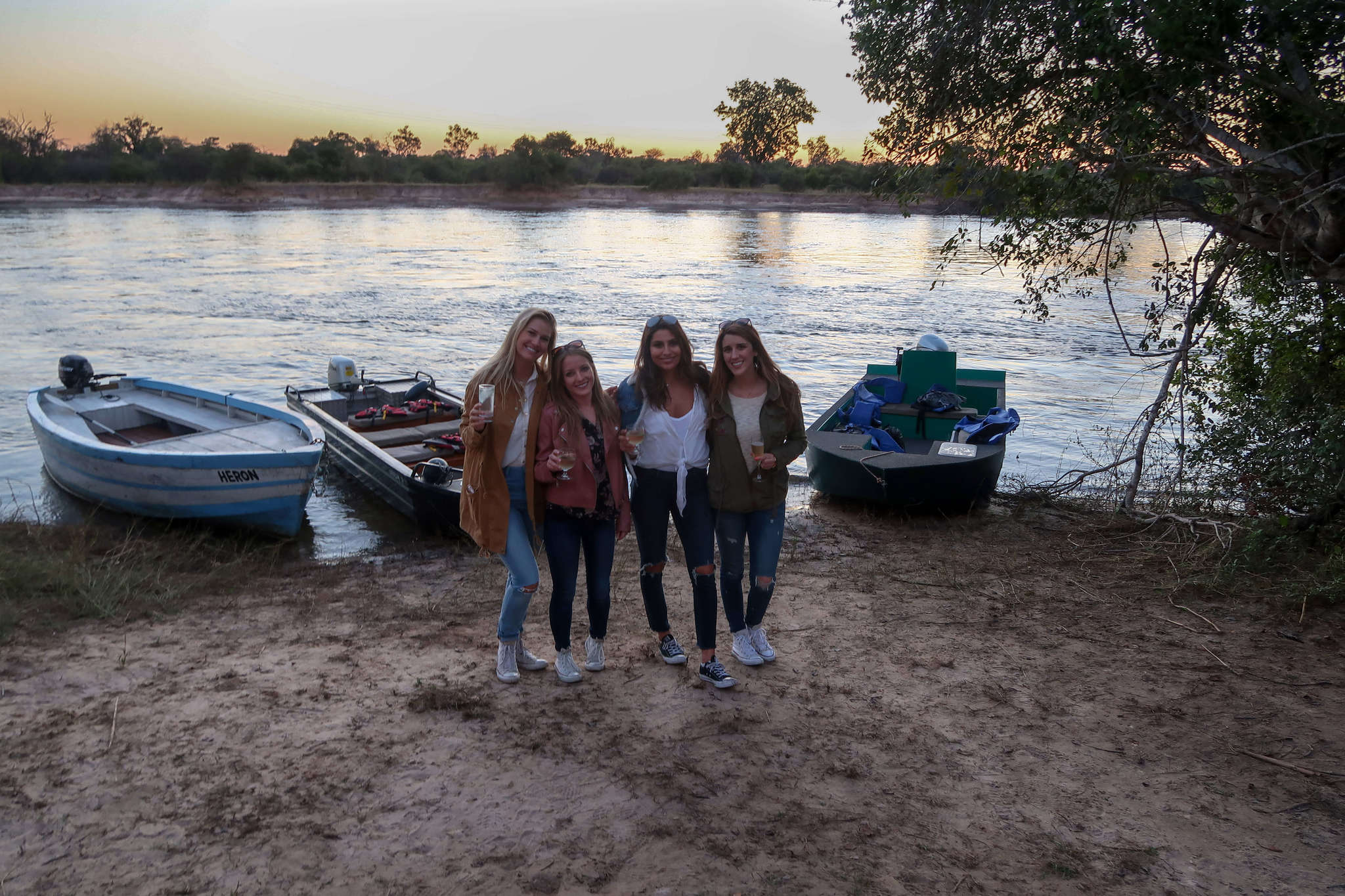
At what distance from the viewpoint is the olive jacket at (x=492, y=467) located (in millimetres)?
4168

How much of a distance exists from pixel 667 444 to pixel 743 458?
363mm

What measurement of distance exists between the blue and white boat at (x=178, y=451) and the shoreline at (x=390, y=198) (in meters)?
62.9

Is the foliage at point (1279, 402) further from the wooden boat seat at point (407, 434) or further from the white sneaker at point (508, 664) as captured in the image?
Result: the wooden boat seat at point (407, 434)

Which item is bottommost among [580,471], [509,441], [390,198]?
[580,471]

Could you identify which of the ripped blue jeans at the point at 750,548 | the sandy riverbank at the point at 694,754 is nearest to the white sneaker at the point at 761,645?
the sandy riverbank at the point at 694,754

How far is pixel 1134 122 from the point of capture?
6.13 metres

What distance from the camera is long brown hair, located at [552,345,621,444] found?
13.9 ft

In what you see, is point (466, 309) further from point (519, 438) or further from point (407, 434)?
point (519, 438)

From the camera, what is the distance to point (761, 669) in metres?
5.00

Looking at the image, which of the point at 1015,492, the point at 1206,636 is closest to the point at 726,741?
the point at 1206,636

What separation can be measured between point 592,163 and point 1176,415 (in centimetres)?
8036

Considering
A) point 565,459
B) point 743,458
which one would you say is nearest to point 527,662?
point 565,459

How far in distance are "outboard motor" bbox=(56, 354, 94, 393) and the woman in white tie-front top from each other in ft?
33.4

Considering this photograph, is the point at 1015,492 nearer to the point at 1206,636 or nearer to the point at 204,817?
the point at 1206,636
